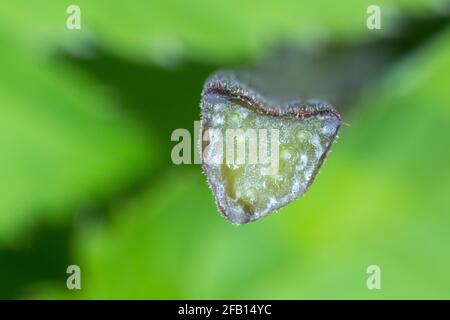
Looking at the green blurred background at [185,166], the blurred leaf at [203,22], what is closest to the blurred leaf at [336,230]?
the green blurred background at [185,166]

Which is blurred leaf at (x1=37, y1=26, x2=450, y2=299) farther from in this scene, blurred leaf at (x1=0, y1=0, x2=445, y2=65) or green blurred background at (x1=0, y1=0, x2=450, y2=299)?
blurred leaf at (x1=0, y1=0, x2=445, y2=65)

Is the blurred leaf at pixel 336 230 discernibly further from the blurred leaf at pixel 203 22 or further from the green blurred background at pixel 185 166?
the blurred leaf at pixel 203 22

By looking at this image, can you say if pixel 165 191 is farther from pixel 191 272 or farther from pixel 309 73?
pixel 309 73

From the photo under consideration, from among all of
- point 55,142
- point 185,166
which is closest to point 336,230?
point 185,166

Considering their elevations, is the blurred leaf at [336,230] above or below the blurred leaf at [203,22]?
below

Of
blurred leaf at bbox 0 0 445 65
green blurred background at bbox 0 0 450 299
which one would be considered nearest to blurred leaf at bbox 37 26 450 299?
green blurred background at bbox 0 0 450 299

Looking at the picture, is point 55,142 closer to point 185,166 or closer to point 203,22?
point 185,166

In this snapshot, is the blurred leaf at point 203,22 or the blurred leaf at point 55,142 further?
the blurred leaf at point 55,142

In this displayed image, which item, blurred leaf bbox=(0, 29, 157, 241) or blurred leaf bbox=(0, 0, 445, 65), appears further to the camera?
blurred leaf bbox=(0, 29, 157, 241)
